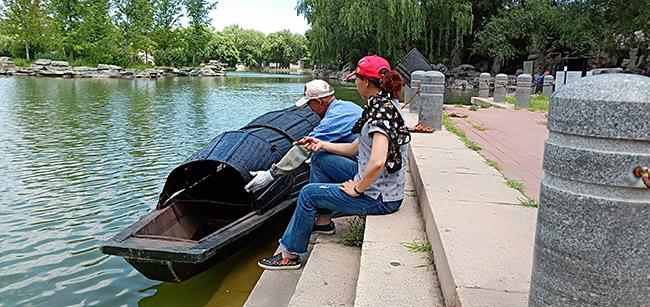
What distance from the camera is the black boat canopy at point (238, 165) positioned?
216 inches

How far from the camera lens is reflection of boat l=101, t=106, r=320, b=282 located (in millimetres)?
4406

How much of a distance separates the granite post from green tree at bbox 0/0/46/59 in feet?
161

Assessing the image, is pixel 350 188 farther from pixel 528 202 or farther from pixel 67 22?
pixel 67 22

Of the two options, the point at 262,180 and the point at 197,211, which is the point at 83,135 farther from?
the point at 262,180

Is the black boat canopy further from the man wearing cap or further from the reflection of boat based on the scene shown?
the man wearing cap

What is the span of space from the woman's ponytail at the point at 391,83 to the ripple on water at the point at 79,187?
8.42ft

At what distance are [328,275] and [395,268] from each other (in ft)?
2.04

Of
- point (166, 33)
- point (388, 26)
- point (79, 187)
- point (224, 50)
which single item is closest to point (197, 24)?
point (166, 33)

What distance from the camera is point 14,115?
16.2 metres

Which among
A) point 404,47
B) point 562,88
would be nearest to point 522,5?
point 404,47

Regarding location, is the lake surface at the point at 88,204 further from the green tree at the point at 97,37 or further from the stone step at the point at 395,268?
the green tree at the point at 97,37

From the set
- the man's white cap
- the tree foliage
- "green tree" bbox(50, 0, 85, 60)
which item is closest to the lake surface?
the man's white cap

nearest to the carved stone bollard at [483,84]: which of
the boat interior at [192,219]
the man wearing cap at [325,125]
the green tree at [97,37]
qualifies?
the boat interior at [192,219]

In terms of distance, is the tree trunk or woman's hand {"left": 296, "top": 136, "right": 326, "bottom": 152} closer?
woman's hand {"left": 296, "top": 136, "right": 326, "bottom": 152}
